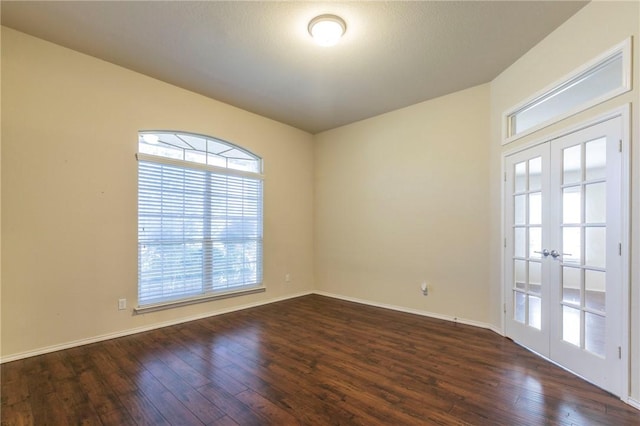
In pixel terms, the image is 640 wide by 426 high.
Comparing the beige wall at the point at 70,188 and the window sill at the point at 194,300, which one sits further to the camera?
the window sill at the point at 194,300

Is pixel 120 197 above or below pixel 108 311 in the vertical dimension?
above

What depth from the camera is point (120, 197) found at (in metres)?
3.53

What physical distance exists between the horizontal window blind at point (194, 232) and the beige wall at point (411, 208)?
5.09 ft

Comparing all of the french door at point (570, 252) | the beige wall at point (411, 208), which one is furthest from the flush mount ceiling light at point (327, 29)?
the french door at point (570, 252)

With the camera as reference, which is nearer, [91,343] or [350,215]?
[91,343]

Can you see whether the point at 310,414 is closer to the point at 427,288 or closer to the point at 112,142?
the point at 427,288

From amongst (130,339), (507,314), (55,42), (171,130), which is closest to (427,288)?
(507,314)

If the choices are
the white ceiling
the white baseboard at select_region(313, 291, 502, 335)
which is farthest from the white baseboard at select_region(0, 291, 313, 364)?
the white ceiling

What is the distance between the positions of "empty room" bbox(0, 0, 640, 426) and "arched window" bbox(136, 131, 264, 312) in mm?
28

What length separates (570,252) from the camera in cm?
273

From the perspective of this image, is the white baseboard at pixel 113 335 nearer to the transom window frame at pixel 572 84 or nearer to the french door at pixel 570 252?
the french door at pixel 570 252

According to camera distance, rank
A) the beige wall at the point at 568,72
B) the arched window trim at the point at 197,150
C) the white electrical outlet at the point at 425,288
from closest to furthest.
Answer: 1. the beige wall at the point at 568,72
2. the arched window trim at the point at 197,150
3. the white electrical outlet at the point at 425,288

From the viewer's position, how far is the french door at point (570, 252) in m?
2.33

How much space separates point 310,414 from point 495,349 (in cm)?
222
